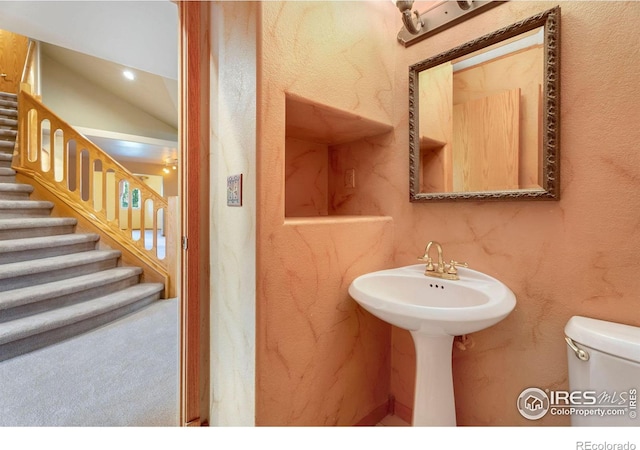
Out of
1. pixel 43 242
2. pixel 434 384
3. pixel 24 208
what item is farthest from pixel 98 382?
pixel 24 208

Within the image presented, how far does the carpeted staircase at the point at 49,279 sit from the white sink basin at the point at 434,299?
2.51 metres

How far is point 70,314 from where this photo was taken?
2.26m

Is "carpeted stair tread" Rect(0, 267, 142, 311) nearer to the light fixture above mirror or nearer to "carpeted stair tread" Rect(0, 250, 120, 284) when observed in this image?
"carpeted stair tread" Rect(0, 250, 120, 284)

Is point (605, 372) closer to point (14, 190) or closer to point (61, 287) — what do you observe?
point (61, 287)

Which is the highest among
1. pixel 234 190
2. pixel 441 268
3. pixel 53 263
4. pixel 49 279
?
pixel 234 190

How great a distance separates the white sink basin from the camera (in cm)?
84

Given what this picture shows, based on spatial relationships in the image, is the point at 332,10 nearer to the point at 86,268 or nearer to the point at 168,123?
the point at 86,268

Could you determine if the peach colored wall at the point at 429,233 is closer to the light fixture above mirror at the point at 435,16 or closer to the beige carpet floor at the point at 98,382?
the light fixture above mirror at the point at 435,16

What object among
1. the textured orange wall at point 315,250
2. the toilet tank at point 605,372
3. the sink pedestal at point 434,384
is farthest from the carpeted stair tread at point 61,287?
the toilet tank at point 605,372

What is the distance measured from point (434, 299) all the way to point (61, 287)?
2.98 meters

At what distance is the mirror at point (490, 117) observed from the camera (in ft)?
3.31

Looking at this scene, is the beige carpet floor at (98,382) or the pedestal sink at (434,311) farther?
the beige carpet floor at (98,382)

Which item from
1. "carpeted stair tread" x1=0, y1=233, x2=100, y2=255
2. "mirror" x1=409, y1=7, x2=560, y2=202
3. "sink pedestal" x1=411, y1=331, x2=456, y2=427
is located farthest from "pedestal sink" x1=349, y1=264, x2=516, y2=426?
"carpeted stair tread" x1=0, y1=233, x2=100, y2=255

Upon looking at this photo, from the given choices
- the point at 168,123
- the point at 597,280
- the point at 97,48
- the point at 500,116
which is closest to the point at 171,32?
the point at 97,48
